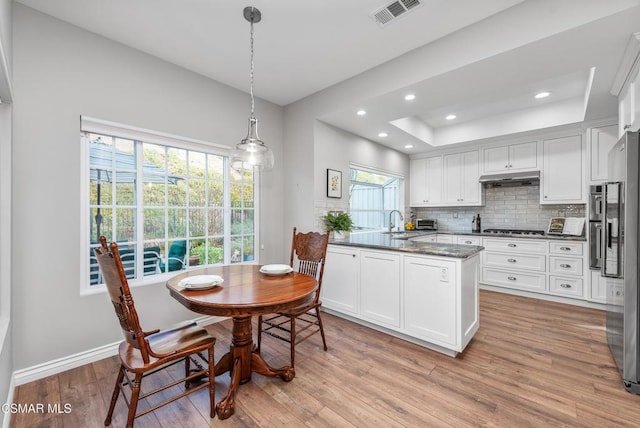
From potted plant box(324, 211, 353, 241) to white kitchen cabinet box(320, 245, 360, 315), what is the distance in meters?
0.28

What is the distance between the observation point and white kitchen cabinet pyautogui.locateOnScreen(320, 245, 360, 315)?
3.15 meters

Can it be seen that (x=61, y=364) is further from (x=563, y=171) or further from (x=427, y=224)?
(x=563, y=171)

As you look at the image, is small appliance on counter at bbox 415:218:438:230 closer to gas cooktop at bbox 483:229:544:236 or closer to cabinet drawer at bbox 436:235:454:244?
cabinet drawer at bbox 436:235:454:244

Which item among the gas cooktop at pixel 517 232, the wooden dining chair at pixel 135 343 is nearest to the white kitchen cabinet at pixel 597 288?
the gas cooktop at pixel 517 232

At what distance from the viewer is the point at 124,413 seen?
172 cm

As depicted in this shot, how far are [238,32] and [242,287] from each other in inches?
83.0

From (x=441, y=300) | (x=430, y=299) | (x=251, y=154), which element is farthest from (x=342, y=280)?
(x=251, y=154)

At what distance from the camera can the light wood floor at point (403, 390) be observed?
5.49 feet

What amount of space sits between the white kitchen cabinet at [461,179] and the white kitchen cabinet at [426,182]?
11 cm

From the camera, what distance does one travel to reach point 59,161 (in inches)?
86.4

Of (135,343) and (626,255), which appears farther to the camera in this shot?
(626,255)

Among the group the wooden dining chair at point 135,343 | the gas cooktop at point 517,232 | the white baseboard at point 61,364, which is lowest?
the white baseboard at point 61,364

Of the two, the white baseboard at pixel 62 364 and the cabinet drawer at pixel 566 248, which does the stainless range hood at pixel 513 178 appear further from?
the white baseboard at pixel 62 364

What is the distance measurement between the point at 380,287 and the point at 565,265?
2.86 metres
